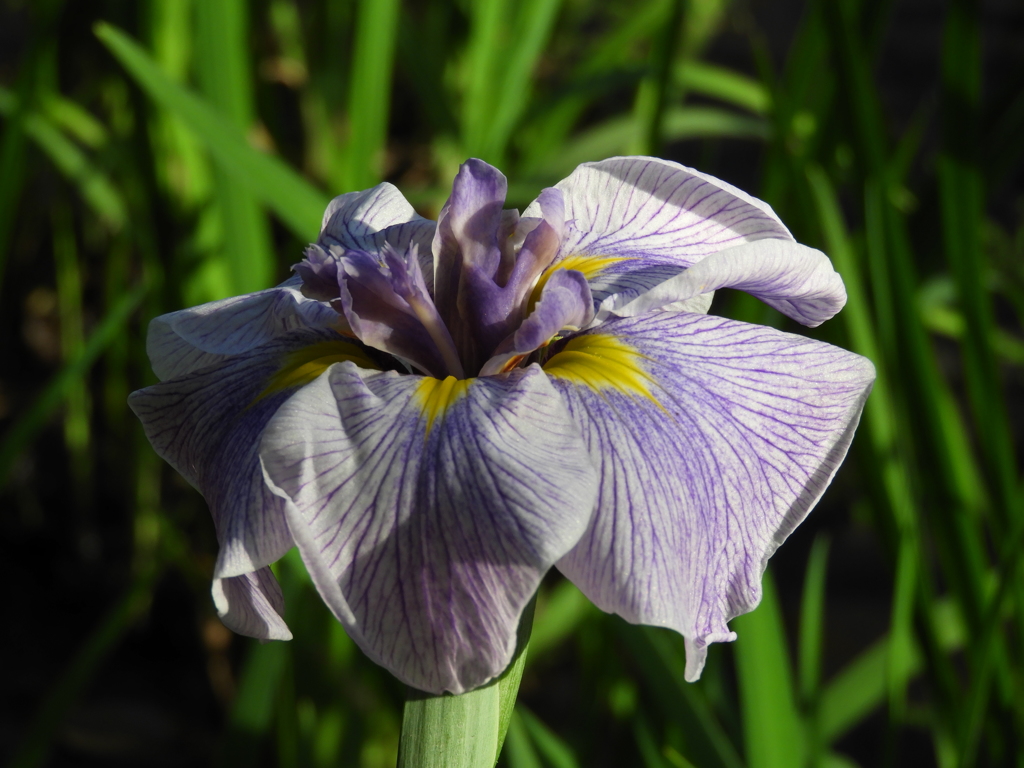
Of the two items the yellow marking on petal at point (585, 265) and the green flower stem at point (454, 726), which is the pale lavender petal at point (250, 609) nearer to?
the green flower stem at point (454, 726)

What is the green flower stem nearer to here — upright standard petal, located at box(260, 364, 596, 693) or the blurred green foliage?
upright standard petal, located at box(260, 364, 596, 693)

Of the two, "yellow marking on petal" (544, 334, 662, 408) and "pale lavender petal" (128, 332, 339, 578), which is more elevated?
"yellow marking on petal" (544, 334, 662, 408)

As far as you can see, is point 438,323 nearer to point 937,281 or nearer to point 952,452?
point 952,452

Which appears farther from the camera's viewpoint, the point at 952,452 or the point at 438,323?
the point at 952,452

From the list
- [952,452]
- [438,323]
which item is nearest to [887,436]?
[952,452]

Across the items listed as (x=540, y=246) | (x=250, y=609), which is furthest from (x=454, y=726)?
(x=540, y=246)

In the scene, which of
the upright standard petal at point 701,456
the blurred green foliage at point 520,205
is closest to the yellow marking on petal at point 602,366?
the upright standard petal at point 701,456

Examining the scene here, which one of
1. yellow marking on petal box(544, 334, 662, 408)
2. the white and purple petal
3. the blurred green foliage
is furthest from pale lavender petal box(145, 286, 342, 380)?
the blurred green foliage
